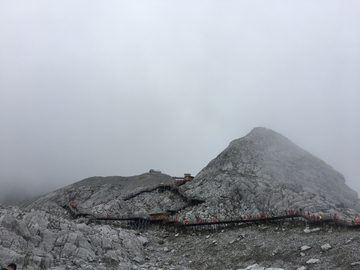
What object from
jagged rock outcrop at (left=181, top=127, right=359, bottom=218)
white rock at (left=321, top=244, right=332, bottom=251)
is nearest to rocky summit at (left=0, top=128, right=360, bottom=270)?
white rock at (left=321, top=244, right=332, bottom=251)

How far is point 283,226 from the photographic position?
1149 inches

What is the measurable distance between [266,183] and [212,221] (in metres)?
19.2

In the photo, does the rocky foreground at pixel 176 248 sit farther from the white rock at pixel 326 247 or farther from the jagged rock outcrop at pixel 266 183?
the jagged rock outcrop at pixel 266 183

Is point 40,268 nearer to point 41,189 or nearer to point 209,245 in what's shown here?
point 209,245

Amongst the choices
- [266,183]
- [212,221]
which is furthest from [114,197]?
[266,183]

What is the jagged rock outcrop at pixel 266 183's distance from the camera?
4466 cm

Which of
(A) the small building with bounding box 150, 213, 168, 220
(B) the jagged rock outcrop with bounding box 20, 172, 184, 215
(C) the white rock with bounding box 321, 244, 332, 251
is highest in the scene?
(B) the jagged rock outcrop with bounding box 20, 172, 184, 215

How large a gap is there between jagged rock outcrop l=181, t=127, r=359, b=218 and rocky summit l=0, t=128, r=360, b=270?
0.80 ft

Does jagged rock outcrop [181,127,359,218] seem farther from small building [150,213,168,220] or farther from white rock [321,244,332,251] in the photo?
white rock [321,244,332,251]

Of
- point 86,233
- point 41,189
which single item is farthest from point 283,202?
point 41,189

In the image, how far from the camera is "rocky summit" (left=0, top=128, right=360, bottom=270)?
21.1 metres

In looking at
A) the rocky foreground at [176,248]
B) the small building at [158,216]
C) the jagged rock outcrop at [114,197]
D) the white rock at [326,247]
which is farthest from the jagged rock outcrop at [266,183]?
the white rock at [326,247]

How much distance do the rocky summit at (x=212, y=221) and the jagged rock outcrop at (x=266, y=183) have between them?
24 centimetres

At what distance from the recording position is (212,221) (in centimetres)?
3934
